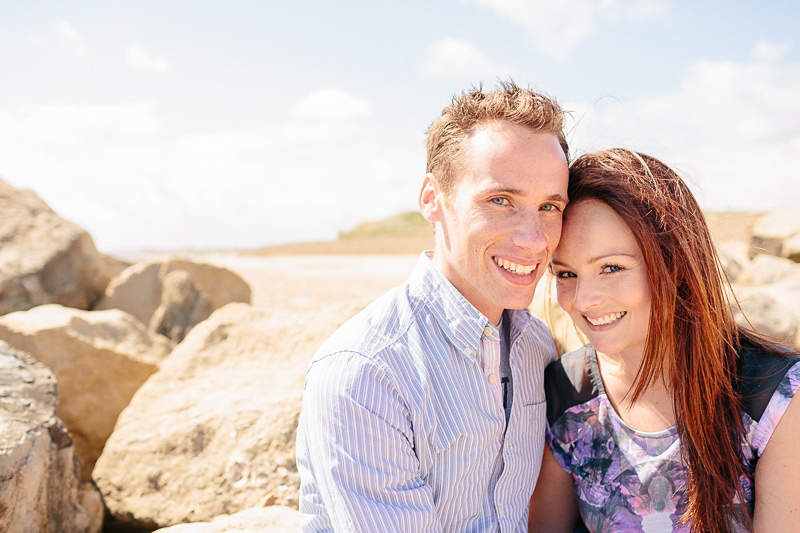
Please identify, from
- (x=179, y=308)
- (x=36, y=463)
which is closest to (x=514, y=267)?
(x=36, y=463)

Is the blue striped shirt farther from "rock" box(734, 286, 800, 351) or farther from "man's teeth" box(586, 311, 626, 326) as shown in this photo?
"rock" box(734, 286, 800, 351)

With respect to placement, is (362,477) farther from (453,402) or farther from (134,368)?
(134,368)

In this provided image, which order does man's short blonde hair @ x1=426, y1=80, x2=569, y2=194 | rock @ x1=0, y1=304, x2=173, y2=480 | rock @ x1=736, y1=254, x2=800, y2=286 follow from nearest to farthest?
man's short blonde hair @ x1=426, y1=80, x2=569, y2=194
rock @ x1=0, y1=304, x2=173, y2=480
rock @ x1=736, y1=254, x2=800, y2=286

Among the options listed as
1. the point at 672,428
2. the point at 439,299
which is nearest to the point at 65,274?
the point at 439,299

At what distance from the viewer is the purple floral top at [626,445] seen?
7.46 feet

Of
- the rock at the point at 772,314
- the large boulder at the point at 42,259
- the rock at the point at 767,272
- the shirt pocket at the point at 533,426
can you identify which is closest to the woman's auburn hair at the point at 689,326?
the shirt pocket at the point at 533,426

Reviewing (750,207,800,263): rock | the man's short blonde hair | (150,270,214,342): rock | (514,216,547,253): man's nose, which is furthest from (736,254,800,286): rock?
(150,270,214,342): rock

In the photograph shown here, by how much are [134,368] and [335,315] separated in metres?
1.79

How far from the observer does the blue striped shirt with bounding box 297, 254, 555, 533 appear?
200 centimetres

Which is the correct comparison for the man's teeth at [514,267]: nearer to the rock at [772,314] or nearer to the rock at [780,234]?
the rock at [772,314]

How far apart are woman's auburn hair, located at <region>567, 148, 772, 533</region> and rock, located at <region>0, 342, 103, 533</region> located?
253 centimetres

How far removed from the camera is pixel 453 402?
221 centimetres

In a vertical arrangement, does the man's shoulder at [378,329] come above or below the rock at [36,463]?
above

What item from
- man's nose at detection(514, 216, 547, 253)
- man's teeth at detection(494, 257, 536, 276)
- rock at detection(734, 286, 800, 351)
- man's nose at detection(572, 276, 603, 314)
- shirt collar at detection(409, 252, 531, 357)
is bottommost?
rock at detection(734, 286, 800, 351)
